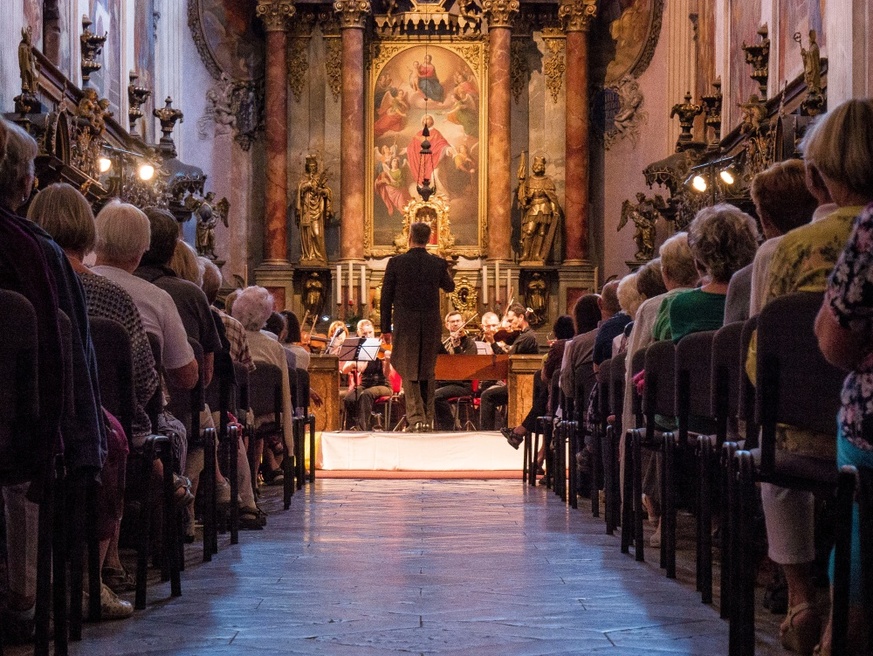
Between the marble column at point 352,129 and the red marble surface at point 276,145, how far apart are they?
3.15 ft

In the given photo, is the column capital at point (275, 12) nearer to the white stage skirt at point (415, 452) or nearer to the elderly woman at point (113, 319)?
the white stage skirt at point (415, 452)

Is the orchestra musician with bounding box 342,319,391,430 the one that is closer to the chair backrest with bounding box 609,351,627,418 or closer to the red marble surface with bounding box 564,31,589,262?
the red marble surface with bounding box 564,31,589,262

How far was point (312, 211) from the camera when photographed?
2112 cm

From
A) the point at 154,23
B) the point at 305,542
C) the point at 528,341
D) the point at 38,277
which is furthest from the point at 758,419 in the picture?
the point at 154,23

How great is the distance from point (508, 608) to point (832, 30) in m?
7.85

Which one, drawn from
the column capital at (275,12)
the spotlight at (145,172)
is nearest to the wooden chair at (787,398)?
the spotlight at (145,172)

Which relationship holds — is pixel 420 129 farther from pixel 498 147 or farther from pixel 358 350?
pixel 358 350

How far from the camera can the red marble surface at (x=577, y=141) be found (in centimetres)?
2106

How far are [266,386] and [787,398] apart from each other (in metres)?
4.89

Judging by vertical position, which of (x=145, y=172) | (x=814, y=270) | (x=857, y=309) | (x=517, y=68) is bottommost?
(x=857, y=309)

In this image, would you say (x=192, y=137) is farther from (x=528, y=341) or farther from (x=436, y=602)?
(x=436, y=602)

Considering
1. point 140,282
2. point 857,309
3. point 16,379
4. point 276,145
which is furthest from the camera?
point 276,145

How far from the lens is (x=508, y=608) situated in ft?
14.7

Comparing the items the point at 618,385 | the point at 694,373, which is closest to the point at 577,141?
the point at 618,385
